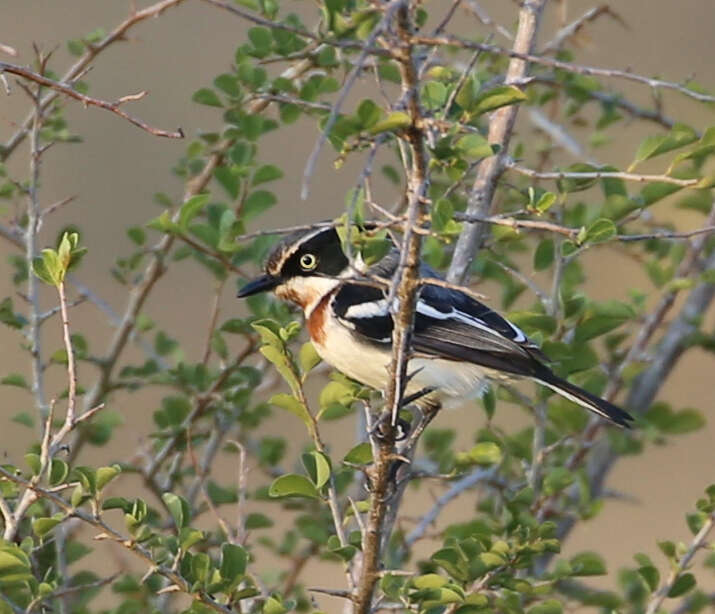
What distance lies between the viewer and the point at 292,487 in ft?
9.02

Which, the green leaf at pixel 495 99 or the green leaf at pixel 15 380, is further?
the green leaf at pixel 15 380

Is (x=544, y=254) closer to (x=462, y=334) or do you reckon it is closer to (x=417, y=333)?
(x=462, y=334)

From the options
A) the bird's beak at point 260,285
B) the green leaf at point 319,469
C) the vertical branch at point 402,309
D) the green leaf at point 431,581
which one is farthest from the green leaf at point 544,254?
the green leaf at point 431,581

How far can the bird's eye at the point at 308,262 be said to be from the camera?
3835 millimetres

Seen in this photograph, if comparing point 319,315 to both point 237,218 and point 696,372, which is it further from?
point 696,372

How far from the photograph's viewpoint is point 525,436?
4.07m


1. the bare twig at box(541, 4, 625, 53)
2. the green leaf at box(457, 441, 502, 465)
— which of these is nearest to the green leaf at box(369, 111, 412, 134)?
the green leaf at box(457, 441, 502, 465)

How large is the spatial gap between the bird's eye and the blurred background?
3.72 m

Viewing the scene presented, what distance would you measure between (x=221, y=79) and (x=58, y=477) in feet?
4.91

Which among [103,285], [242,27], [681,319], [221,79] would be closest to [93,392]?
[221,79]

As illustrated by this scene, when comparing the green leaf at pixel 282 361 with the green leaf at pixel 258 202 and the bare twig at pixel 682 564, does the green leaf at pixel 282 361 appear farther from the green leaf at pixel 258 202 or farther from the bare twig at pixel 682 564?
the bare twig at pixel 682 564

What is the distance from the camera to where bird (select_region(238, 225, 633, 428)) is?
3.64 metres

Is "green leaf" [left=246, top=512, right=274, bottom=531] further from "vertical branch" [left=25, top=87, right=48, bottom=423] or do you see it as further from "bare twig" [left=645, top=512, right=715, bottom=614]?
"bare twig" [left=645, top=512, right=715, bottom=614]

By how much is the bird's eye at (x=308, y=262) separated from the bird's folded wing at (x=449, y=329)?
0.11m
